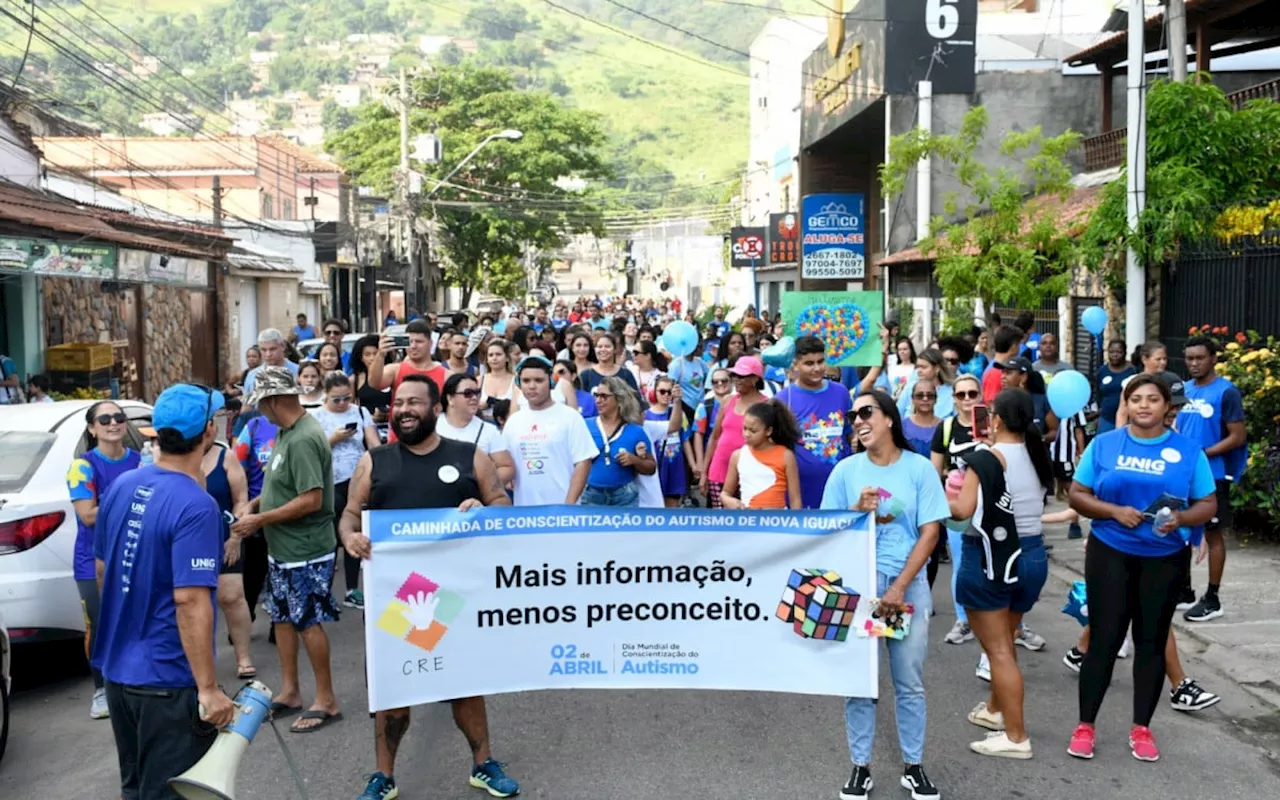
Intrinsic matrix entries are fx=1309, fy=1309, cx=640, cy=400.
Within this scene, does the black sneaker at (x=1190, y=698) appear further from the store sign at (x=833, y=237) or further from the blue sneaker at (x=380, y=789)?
the store sign at (x=833, y=237)

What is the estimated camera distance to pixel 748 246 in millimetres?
44312

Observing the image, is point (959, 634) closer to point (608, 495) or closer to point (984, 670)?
point (984, 670)

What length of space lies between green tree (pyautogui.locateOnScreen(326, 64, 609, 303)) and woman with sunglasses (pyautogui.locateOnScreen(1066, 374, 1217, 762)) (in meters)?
48.0

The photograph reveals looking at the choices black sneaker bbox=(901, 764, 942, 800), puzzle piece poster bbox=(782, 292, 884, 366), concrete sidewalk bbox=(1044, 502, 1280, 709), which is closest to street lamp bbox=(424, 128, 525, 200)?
puzzle piece poster bbox=(782, 292, 884, 366)

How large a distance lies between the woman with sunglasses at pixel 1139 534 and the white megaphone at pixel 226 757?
12.4ft

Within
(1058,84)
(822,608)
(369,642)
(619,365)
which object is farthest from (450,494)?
(1058,84)

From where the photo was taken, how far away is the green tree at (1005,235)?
53.8ft

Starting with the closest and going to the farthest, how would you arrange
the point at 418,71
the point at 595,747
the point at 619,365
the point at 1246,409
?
the point at 595,747 → the point at 1246,409 → the point at 619,365 → the point at 418,71

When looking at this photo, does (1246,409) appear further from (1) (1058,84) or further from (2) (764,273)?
(2) (764,273)

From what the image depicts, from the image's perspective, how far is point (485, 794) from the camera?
18.8ft

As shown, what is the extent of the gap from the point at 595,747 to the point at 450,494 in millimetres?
1542

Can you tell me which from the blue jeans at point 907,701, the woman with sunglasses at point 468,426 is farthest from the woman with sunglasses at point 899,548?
the woman with sunglasses at point 468,426

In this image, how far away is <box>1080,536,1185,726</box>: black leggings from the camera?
6023 mm

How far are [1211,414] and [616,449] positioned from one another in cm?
395
